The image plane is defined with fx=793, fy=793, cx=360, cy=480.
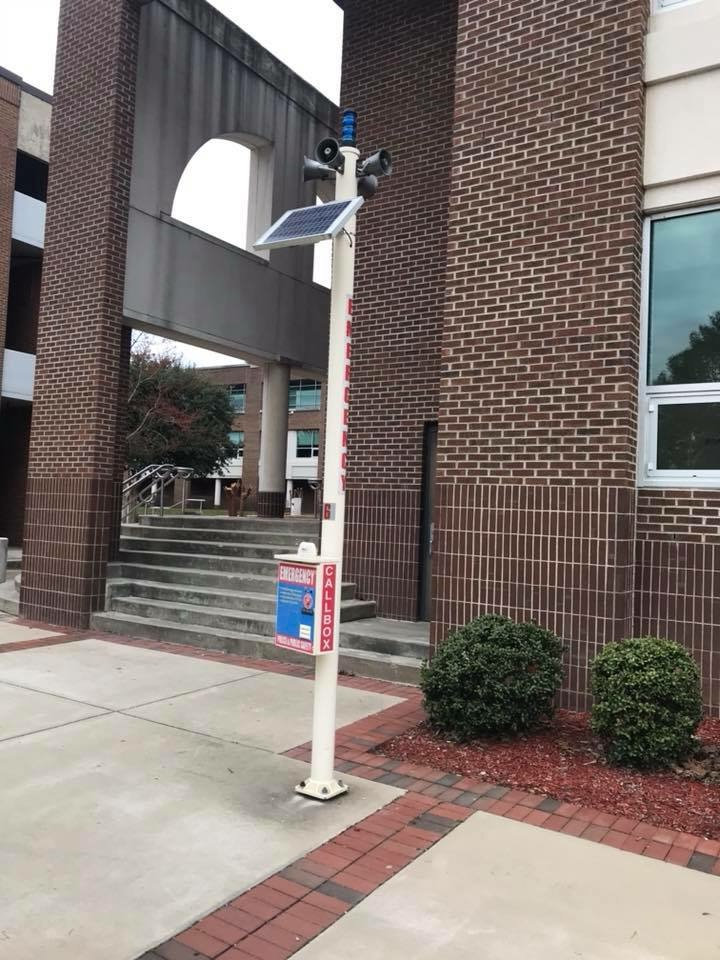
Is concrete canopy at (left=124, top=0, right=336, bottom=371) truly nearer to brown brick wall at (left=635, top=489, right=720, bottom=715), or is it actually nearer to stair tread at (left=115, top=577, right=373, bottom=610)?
stair tread at (left=115, top=577, right=373, bottom=610)

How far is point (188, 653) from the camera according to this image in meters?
8.06

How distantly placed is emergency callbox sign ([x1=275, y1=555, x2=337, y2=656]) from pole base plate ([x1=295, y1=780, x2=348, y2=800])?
0.74m

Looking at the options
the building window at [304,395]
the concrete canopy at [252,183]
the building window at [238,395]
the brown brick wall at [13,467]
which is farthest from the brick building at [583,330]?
the building window at [238,395]

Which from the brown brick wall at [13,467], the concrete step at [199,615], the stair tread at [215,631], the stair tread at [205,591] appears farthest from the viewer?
the brown brick wall at [13,467]

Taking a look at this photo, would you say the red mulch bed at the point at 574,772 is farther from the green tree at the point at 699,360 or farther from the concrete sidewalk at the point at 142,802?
the green tree at the point at 699,360

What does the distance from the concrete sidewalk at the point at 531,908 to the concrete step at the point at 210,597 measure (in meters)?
4.81

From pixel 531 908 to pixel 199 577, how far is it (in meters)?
7.01

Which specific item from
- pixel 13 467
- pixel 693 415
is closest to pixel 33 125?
pixel 13 467

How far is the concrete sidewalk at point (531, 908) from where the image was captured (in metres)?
2.95

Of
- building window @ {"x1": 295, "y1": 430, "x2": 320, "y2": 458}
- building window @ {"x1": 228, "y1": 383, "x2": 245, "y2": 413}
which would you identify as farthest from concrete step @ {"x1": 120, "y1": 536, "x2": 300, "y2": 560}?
building window @ {"x1": 228, "y1": 383, "x2": 245, "y2": 413}

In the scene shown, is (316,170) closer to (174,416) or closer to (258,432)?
(174,416)

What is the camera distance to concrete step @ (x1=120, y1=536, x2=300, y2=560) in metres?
10.0

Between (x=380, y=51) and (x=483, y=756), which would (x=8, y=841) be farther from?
(x=380, y=51)

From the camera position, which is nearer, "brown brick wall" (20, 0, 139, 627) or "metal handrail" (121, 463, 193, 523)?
"brown brick wall" (20, 0, 139, 627)
